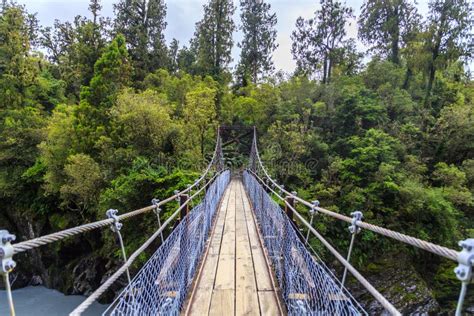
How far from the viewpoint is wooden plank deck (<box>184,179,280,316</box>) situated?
178 cm

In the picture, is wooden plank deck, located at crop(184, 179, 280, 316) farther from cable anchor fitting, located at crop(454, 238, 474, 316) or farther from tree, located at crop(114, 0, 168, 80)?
tree, located at crop(114, 0, 168, 80)

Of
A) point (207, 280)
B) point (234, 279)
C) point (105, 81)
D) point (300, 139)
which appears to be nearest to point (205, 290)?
point (207, 280)

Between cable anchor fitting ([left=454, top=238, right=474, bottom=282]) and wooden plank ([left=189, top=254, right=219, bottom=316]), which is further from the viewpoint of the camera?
wooden plank ([left=189, top=254, right=219, bottom=316])

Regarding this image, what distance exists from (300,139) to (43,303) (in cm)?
965

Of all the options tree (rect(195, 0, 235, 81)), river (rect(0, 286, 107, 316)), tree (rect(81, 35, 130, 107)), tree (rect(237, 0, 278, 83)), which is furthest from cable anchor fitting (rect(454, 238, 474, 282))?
tree (rect(237, 0, 278, 83))

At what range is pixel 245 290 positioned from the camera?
203cm

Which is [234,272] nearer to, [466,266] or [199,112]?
[466,266]

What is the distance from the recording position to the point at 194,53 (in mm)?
22750

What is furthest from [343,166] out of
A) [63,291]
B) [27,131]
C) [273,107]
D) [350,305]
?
[27,131]

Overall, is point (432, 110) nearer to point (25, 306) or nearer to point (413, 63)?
point (413, 63)

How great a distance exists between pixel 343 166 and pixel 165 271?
8.08 meters

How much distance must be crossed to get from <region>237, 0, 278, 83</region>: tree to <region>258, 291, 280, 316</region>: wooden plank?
19.7m

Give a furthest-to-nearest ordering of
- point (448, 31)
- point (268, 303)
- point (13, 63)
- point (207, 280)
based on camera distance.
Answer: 1. point (13, 63)
2. point (448, 31)
3. point (207, 280)
4. point (268, 303)

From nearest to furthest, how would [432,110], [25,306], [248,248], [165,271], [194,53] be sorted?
[165,271] → [248,248] → [25,306] → [432,110] → [194,53]
